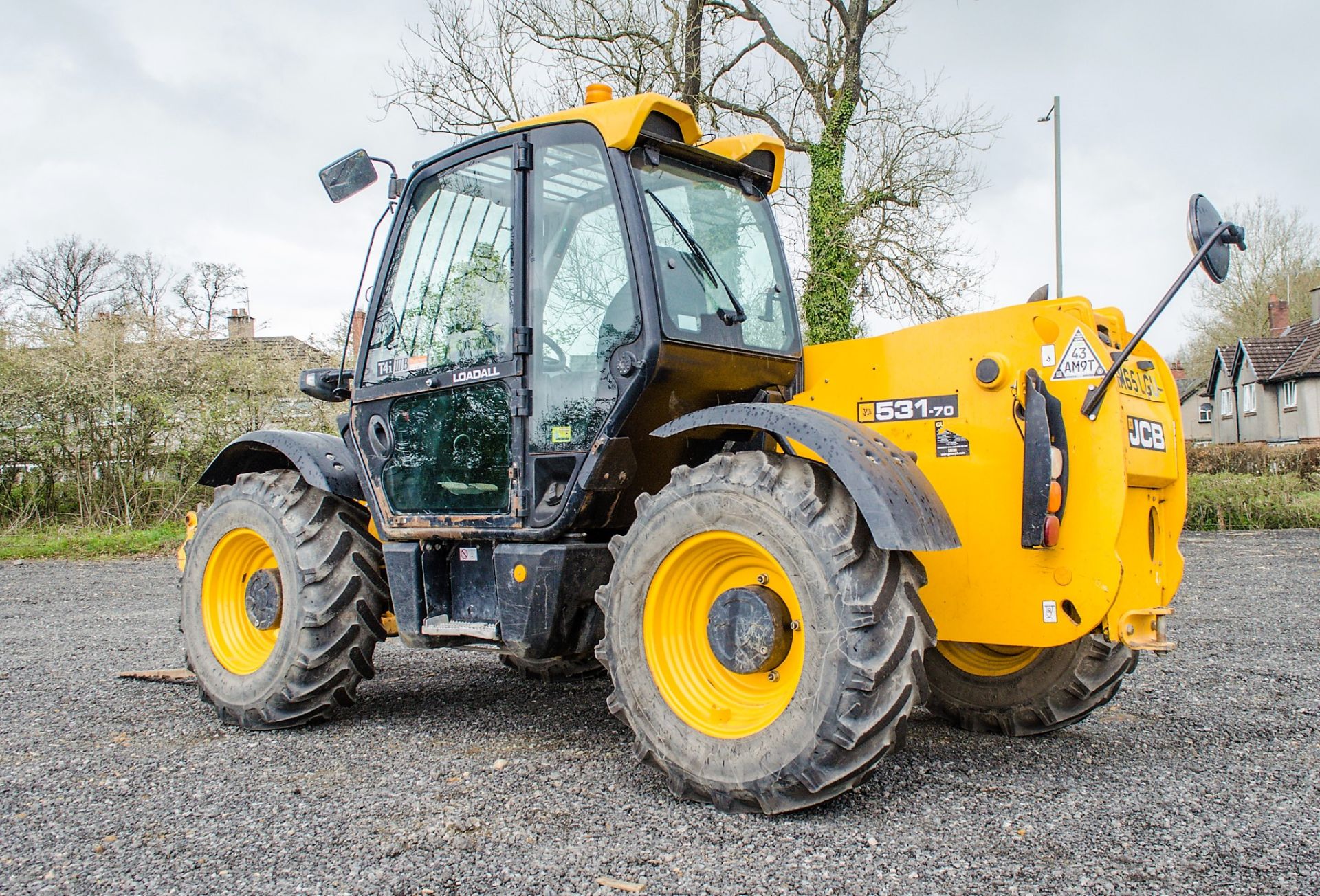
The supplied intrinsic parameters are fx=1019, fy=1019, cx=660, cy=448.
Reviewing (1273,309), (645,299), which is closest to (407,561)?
(645,299)

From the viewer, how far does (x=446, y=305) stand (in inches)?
173

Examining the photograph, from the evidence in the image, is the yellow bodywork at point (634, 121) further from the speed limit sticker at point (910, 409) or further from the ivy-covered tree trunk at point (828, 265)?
the ivy-covered tree trunk at point (828, 265)

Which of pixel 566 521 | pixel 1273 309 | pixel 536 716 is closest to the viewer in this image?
pixel 566 521

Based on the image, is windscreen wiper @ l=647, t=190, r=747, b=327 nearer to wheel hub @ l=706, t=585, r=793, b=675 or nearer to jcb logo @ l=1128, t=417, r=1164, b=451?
wheel hub @ l=706, t=585, r=793, b=675

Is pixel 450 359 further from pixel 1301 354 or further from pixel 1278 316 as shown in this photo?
pixel 1278 316

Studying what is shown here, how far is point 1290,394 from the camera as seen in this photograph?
122 ft

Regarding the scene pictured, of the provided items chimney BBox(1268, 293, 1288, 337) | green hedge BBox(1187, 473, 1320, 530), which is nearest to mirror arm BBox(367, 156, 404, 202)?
green hedge BBox(1187, 473, 1320, 530)

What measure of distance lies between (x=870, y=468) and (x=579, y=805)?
4.70 feet

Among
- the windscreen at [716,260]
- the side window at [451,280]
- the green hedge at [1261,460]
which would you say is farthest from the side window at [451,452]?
the green hedge at [1261,460]

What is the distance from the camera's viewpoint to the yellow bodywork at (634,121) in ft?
12.6

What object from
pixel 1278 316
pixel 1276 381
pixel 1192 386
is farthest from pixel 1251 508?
pixel 1192 386

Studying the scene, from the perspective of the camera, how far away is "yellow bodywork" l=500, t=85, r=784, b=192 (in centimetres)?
384

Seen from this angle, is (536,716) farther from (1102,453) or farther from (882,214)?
(882,214)

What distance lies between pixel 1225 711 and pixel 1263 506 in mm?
12000
